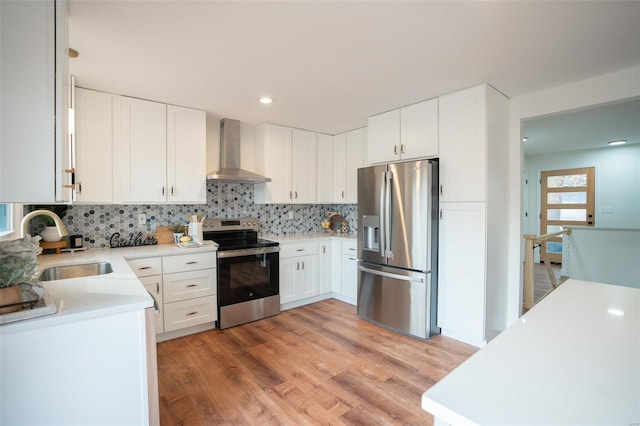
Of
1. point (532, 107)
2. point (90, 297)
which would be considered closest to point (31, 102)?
point (90, 297)

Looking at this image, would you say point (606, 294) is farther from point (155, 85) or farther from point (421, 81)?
point (155, 85)

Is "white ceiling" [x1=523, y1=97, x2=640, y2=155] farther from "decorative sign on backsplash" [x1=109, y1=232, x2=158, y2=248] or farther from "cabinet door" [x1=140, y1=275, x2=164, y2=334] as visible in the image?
"decorative sign on backsplash" [x1=109, y1=232, x2=158, y2=248]

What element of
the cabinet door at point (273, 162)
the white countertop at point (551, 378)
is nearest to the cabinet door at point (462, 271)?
the white countertop at point (551, 378)

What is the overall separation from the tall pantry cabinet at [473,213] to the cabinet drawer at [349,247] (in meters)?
1.12

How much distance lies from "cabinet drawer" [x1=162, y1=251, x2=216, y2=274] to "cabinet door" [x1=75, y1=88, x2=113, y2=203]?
794mm

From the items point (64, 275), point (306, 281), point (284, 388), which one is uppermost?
point (64, 275)

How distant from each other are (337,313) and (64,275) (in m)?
2.63

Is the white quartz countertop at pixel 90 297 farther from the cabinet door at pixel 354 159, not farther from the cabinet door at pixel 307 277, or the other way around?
the cabinet door at pixel 354 159

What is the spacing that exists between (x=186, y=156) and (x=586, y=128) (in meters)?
5.51

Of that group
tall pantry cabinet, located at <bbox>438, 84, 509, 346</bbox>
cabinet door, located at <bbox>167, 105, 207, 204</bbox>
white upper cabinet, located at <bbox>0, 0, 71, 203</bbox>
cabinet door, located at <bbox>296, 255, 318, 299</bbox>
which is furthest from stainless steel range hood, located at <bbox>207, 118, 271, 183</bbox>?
white upper cabinet, located at <bbox>0, 0, 71, 203</bbox>

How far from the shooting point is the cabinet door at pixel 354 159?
13.2 feet

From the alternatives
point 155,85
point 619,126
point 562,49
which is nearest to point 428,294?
point 562,49

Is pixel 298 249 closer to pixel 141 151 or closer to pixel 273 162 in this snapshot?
pixel 273 162

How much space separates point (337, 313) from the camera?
3.57 metres
